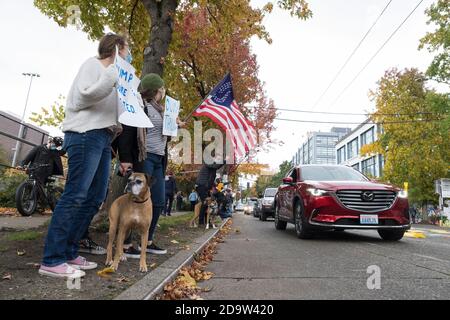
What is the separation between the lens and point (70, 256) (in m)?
3.50

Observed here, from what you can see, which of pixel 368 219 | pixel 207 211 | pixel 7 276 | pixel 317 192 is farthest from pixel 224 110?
pixel 7 276

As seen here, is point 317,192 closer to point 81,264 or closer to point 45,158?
point 81,264

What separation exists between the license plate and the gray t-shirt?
4.08 metres

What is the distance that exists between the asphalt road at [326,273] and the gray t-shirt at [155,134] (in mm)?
1662

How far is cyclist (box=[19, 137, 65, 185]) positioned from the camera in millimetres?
8445

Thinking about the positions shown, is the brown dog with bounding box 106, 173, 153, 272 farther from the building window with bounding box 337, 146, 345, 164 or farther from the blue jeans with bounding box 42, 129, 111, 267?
the building window with bounding box 337, 146, 345, 164

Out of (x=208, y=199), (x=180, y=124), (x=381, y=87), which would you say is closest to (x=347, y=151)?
(x=381, y=87)

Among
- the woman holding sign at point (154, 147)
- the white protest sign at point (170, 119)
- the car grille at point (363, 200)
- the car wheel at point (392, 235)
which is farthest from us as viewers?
the car wheel at point (392, 235)

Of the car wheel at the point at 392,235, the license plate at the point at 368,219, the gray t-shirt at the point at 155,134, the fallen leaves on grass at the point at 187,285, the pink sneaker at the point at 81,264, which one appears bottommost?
the fallen leaves on grass at the point at 187,285

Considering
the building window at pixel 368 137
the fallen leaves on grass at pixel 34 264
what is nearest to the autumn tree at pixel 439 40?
the fallen leaves on grass at pixel 34 264

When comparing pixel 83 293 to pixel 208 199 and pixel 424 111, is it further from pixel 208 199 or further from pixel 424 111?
pixel 424 111

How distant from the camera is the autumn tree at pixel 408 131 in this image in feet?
103

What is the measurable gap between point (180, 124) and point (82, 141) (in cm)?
206

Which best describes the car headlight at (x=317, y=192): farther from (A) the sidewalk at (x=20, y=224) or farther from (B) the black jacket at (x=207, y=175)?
(A) the sidewalk at (x=20, y=224)
